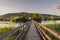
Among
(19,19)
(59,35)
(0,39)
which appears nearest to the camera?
(59,35)

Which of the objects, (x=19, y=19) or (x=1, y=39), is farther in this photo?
(x=19, y=19)

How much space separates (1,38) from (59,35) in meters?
1.30

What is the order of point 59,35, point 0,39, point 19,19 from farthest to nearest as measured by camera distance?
point 19,19
point 0,39
point 59,35

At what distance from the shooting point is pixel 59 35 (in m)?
3.40

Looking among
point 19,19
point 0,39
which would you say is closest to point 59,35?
point 0,39

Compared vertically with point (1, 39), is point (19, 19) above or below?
below

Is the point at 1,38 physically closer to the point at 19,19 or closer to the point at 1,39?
the point at 1,39

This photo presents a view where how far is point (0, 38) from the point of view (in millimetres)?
3848

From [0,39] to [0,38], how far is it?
3 cm

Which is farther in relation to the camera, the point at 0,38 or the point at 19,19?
the point at 19,19

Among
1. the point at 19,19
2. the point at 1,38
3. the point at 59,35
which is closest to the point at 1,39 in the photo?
the point at 1,38

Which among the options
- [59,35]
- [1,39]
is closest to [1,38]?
[1,39]

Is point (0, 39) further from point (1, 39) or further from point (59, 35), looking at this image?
point (59, 35)

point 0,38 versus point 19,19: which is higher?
point 0,38
